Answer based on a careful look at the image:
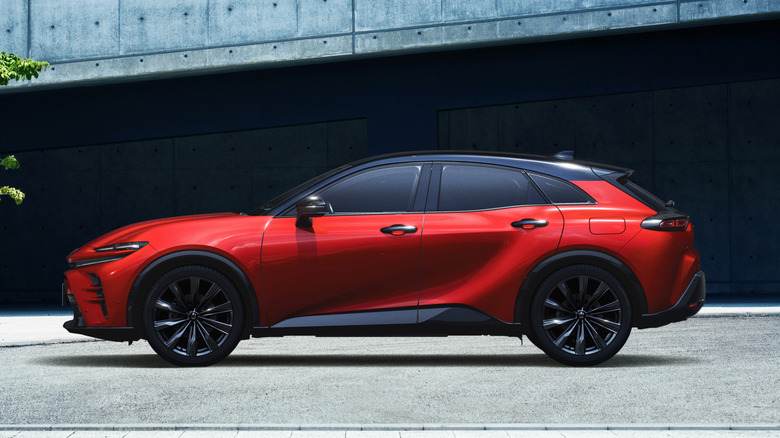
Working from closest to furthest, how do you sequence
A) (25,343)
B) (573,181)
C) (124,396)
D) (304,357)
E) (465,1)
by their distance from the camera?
(124,396)
(573,181)
(304,357)
(25,343)
(465,1)

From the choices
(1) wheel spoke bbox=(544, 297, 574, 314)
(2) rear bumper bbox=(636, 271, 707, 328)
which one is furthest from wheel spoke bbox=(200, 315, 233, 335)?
(2) rear bumper bbox=(636, 271, 707, 328)

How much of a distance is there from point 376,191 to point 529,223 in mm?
1285

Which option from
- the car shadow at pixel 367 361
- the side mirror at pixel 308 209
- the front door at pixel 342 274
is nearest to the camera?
the side mirror at pixel 308 209

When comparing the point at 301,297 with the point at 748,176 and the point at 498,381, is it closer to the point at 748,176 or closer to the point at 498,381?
the point at 498,381

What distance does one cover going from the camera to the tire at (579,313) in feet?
23.7

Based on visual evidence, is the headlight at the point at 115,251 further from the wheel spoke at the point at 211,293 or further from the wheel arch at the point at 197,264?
the wheel spoke at the point at 211,293

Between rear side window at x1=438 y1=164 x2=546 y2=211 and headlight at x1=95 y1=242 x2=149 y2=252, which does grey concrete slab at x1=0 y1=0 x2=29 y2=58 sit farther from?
rear side window at x1=438 y1=164 x2=546 y2=211

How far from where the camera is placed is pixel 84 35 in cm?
1457

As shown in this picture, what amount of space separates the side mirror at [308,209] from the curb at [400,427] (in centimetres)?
224

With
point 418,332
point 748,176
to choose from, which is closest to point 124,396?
point 418,332

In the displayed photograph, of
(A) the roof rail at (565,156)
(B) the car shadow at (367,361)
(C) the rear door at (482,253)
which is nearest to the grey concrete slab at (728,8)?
(A) the roof rail at (565,156)

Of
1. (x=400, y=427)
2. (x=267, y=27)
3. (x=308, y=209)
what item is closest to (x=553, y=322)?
(x=308, y=209)

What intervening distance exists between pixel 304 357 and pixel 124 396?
2.42 meters

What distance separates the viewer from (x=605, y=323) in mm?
7254
